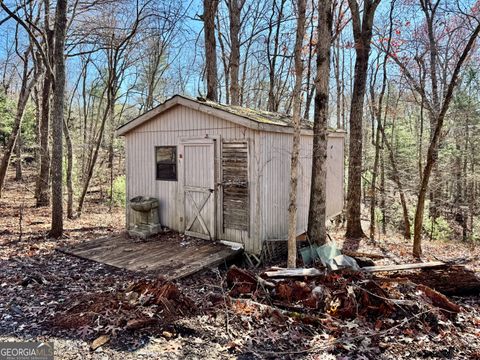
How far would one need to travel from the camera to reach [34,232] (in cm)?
845

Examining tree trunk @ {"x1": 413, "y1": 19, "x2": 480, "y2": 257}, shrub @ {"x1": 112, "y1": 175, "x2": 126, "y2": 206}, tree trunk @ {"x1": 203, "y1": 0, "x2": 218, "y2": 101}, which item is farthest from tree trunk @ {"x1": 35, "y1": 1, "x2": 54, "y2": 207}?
tree trunk @ {"x1": 413, "y1": 19, "x2": 480, "y2": 257}

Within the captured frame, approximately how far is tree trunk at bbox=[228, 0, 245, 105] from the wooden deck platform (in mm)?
7045

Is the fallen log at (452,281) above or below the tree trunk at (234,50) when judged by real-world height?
below

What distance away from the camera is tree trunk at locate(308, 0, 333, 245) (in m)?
6.38

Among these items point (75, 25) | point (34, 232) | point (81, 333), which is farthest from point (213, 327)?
point (75, 25)

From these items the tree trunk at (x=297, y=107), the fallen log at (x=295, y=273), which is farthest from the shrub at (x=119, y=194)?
the fallen log at (x=295, y=273)

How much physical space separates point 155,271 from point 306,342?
301 centimetres

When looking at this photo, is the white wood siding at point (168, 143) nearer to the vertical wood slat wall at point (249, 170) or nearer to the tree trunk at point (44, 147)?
the vertical wood slat wall at point (249, 170)

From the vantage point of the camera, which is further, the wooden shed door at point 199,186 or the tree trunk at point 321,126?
the wooden shed door at point 199,186

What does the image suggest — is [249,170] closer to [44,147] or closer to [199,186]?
[199,186]

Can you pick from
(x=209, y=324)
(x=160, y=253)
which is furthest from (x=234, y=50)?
(x=209, y=324)

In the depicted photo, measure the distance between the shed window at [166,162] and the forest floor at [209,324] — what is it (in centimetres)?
314

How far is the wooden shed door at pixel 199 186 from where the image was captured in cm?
720

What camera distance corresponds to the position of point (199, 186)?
7.40 m
